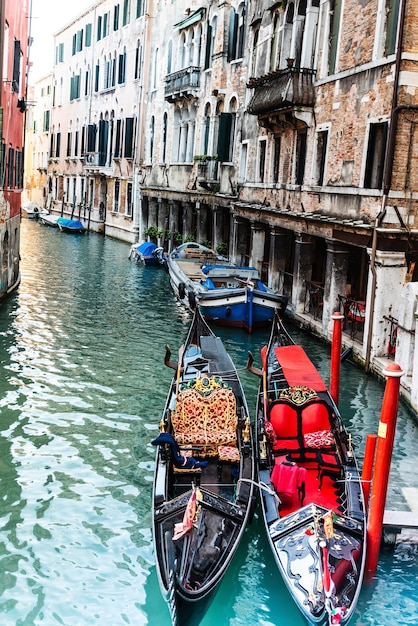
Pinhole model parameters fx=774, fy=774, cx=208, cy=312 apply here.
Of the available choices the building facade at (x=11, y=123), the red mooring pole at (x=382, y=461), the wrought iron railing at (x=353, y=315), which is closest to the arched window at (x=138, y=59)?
the building facade at (x=11, y=123)

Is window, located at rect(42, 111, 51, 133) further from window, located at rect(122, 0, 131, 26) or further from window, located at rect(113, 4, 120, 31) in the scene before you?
window, located at rect(122, 0, 131, 26)

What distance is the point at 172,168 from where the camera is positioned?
2809 centimetres

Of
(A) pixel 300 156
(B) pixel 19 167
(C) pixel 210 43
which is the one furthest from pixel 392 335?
(C) pixel 210 43

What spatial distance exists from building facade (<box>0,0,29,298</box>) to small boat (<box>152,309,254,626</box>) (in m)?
7.61

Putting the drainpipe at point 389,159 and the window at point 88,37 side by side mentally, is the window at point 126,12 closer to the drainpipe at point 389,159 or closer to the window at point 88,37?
the window at point 88,37

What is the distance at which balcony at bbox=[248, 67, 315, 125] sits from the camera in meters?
15.6

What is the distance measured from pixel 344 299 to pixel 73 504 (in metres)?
8.26

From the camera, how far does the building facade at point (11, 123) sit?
50.6ft

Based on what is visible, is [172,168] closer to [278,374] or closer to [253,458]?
[278,374]

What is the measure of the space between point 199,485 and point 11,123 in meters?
12.1

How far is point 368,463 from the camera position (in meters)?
6.96

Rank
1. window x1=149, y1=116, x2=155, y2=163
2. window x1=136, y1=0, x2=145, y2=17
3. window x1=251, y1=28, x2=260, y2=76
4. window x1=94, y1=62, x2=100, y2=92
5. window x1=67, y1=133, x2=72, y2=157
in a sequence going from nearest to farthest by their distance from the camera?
window x1=251, y1=28, x2=260, y2=76 < window x1=149, y1=116, x2=155, y2=163 < window x1=136, y1=0, x2=145, y2=17 < window x1=94, y1=62, x2=100, y2=92 < window x1=67, y1=133, x2=72, y2=157

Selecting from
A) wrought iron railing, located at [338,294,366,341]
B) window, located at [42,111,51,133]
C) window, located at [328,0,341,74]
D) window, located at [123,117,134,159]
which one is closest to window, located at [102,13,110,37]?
window, located at [123,117,134,159]

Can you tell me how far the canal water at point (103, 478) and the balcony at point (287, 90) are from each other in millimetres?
4799
